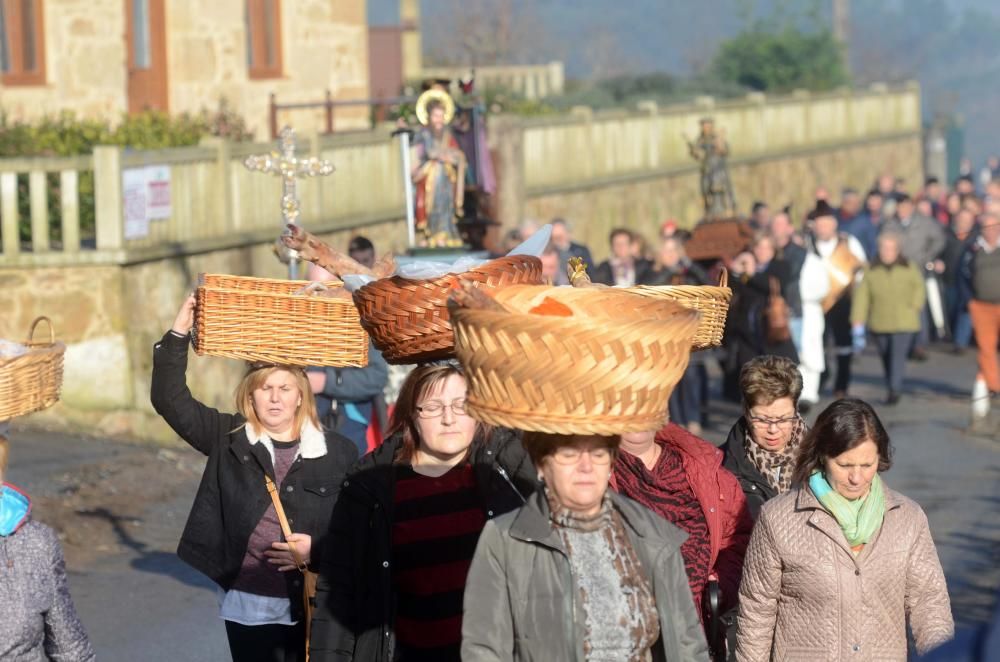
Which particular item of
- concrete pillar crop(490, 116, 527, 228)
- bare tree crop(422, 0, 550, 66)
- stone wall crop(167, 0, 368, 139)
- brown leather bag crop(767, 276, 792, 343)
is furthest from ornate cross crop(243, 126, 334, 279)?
bare tree crop(422, 0, 550, 66)

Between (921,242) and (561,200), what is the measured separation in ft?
21.1

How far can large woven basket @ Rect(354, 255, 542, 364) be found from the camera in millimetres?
5352

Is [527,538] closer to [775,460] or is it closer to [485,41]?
[775,460]

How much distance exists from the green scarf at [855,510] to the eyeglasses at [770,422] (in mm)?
825

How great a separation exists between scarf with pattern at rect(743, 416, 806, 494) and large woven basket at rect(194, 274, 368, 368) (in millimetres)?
1450

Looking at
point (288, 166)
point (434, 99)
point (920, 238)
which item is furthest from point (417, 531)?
point (920, 238)

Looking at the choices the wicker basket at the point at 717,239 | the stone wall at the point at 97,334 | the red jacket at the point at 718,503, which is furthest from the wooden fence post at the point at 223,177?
the red jacket at the point at 718,503

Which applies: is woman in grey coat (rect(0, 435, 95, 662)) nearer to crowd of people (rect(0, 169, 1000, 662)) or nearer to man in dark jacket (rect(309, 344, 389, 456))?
crowd of people (rect(0, 169, 1000, 662))

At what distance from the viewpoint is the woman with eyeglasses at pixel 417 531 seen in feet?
18.0

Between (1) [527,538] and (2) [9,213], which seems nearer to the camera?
(1) [527,538]

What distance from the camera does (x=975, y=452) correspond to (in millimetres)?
15234

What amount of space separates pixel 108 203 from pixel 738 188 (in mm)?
20661

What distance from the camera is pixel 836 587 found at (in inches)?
234

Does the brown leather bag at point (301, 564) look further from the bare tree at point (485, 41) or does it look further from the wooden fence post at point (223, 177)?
the bare tree at point (485, 41)
